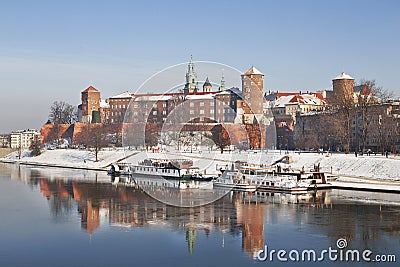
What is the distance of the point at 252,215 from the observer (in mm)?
24609

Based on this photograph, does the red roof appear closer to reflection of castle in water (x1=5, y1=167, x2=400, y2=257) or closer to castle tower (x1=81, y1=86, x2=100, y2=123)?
castle tower (x1=81, y1=86, x2=100, y2=123)

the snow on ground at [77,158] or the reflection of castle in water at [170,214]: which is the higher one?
the snow on ground at [77,158]

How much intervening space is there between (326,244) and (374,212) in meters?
7.13

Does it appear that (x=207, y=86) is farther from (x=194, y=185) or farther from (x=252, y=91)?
(x=194, y=185)

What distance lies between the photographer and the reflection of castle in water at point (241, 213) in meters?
21.2

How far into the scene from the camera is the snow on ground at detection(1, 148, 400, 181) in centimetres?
3838

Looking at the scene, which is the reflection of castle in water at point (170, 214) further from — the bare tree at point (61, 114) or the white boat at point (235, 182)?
Answer: the bare tree at point (61, 114)

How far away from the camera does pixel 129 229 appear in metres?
21.4

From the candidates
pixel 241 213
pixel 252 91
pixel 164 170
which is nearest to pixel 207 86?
pixel 252 91

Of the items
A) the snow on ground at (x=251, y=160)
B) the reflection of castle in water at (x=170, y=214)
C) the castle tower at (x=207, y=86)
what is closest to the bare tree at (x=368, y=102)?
the snow on ground at (x=251, y=160)

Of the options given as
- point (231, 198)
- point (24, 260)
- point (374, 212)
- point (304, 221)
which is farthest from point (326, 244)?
point (231, 198)

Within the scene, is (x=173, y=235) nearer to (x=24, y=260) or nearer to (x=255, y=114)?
(x=24, y=260)

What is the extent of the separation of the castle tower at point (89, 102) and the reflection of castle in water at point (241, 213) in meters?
66.0

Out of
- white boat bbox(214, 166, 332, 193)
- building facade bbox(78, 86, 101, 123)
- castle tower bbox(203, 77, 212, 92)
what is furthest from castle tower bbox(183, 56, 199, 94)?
white boat bbox(214, 166, 332, 193)
